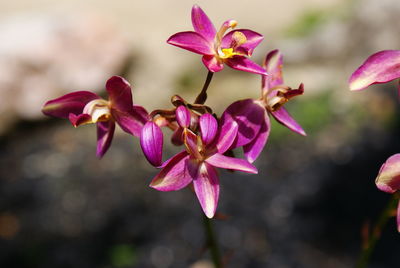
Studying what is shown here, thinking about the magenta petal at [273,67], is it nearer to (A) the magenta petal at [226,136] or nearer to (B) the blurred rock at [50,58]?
(A) the magenta petal at [226,136]

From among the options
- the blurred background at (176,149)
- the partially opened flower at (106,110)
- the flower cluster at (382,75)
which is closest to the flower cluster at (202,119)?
the partially opened flower at (106,110)

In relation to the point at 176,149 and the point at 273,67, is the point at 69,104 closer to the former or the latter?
the point at 273,67

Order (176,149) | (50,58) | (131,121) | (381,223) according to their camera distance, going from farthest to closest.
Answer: (50,58) < (176,149) < (381,223) < (131,121)

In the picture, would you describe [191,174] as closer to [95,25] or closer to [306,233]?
[306,233]

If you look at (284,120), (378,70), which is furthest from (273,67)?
(378,70)

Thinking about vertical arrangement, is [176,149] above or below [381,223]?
→ below

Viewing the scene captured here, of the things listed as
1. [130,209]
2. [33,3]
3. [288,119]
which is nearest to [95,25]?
[33,3]

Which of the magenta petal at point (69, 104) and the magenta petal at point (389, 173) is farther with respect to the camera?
the magenta petal at point (69, 104)

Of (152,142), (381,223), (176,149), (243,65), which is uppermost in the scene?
(243,65)
